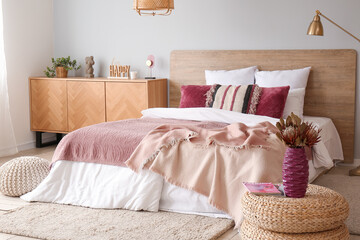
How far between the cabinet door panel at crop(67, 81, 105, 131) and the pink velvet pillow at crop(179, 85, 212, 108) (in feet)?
3.48

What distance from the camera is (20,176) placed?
13.3 ft

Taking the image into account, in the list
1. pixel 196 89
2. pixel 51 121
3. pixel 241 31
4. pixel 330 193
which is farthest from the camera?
pixel 51 121

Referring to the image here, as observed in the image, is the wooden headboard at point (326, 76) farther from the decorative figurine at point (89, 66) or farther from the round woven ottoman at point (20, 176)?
the round woven ottoman at point (20, 176)

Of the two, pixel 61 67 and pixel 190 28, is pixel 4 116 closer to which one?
pixel 61 67

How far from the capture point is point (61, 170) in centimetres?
396

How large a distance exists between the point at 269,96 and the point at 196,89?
0.76 meters

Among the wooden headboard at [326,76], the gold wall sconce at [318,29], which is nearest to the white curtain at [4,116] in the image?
the wooden headboard at [326,76]

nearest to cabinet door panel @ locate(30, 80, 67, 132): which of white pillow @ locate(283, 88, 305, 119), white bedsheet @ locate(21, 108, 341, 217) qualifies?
white bedsheet @ locate(21, 108, 341, 217)

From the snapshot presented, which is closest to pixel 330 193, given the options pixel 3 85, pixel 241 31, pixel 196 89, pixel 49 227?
pixel 49 227

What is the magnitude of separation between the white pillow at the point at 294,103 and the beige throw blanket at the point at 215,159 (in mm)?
1184

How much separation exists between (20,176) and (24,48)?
7.82ft

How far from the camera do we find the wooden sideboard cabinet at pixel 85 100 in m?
5.63

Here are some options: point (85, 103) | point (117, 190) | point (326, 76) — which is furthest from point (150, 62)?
point (117, 190)

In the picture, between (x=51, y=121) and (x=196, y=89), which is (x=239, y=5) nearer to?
(x=196, y=89)
